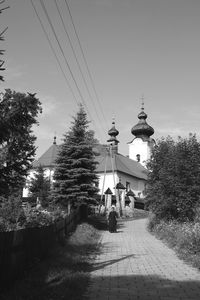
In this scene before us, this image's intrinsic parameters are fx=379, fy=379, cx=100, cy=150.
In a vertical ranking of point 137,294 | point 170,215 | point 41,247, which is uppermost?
point 170,215

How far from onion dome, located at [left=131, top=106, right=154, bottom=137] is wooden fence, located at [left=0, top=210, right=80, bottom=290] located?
198 feet

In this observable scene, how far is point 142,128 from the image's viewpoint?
70.9 m

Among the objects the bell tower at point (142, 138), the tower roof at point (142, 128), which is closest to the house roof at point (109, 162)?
the bell tower at point (142, 138)

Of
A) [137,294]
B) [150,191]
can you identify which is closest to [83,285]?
[137,294]

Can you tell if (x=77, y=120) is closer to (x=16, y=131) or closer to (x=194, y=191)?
(x=194, y=191)

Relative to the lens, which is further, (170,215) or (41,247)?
(170,215)

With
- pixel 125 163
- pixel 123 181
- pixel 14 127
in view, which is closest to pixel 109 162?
pixel 123 181

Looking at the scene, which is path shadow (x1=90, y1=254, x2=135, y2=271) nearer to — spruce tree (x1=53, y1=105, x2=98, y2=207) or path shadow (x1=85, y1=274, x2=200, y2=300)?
path shadow (x1=85, y1=274, x2=200, y2=300)

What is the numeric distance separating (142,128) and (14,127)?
207 feet

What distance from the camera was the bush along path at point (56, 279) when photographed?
6492mm

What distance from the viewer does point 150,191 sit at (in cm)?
2222

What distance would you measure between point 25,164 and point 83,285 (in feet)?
13.8

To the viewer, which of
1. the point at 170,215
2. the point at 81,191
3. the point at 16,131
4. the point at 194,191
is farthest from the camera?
the point at 81,191

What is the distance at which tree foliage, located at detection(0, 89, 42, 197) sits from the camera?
8.46 m
